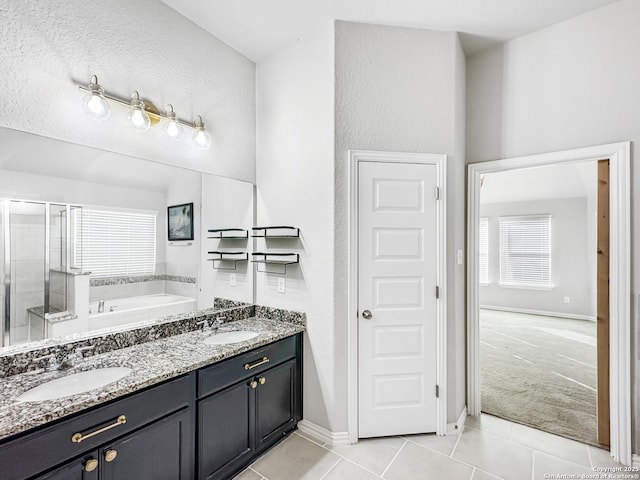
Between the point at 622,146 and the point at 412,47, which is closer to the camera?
the point at 622,146

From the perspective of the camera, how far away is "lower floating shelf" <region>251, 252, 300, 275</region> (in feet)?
7.89

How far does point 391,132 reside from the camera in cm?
229

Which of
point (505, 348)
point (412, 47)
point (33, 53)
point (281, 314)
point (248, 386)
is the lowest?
point (505, 348)

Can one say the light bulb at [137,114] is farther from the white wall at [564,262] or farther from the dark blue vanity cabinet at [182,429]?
the white wall at [564,262]

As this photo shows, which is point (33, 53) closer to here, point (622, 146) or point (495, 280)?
point (622, 146)

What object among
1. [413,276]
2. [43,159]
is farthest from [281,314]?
[43,159]

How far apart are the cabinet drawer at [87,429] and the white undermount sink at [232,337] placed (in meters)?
0.48

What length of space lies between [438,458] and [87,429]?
2025 mm

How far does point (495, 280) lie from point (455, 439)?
5461 mm

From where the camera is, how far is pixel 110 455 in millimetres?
1299

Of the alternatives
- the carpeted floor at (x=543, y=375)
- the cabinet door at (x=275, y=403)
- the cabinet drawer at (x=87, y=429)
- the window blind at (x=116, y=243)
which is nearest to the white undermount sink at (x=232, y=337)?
the cabinet door at (x=275, y=403)

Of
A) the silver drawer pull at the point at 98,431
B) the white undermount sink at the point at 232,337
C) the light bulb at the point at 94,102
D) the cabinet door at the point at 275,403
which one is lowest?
the cabinet door at the point at 275,403

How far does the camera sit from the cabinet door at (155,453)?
1.32 m

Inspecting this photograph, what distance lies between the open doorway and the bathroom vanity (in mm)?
1955
